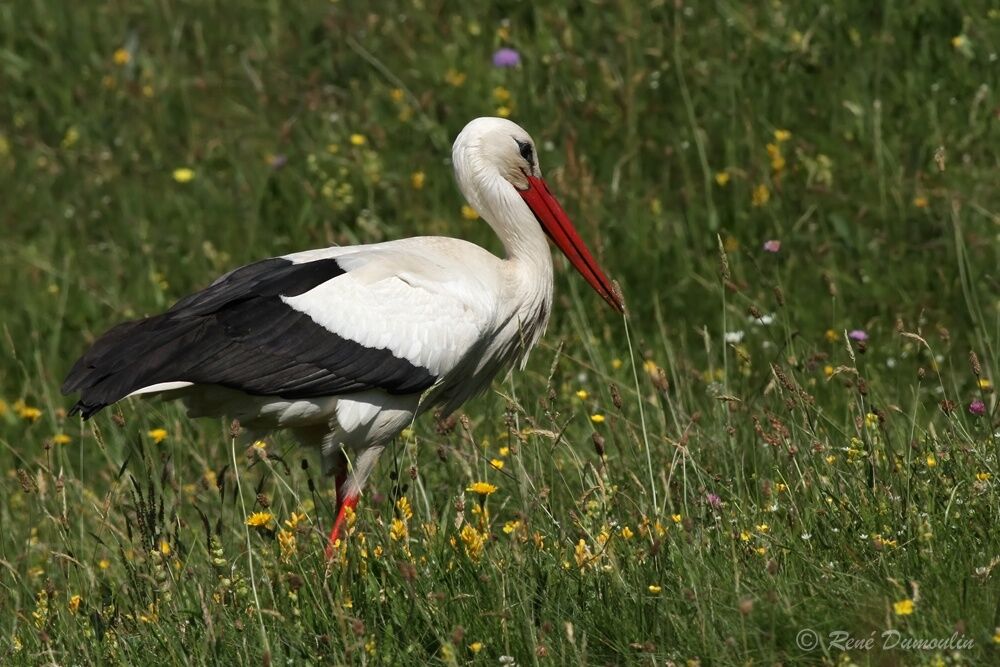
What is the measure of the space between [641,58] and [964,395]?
8.00 ft

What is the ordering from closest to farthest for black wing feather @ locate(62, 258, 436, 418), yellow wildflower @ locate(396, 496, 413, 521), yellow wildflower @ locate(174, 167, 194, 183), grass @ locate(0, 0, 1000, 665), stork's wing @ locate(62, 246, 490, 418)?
grass @ locate(0, 0, 1000, 665) < yellow wildflower @ locate(396, 496, 413, 521) < black wing feather @ locate(62, 258, 436, 418) < stork's wing @ locate(62, 246, 490, 418) < yellow wildflower @ locate(174, 167, 194, 183)

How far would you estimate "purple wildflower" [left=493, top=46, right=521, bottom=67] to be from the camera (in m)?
7.16

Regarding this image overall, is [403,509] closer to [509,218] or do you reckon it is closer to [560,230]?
[509,218]

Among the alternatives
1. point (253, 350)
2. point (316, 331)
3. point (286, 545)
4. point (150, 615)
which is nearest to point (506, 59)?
point (316, 331)

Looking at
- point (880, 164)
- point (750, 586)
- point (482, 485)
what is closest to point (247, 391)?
point (482, 485)

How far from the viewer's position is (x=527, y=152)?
16.4 feet

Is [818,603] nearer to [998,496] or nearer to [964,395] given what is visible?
[998,496]

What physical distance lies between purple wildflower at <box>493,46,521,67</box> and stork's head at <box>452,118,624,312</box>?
224cm

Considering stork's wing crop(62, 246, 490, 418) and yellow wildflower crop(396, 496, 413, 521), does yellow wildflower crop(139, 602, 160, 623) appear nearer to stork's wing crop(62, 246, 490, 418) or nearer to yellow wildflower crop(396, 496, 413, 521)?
yellow wildflower crop(396, 496, 413, 521)

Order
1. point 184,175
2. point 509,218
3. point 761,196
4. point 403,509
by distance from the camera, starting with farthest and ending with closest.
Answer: point 184,175, point 761,196, point 509,218, point 403,509

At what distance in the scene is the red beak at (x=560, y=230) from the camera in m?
5.04

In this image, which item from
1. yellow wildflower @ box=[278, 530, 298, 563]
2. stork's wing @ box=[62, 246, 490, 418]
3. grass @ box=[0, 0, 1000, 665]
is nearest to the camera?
grass @ box=[0, 0, 1000, 665]

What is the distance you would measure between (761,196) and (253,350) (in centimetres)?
279

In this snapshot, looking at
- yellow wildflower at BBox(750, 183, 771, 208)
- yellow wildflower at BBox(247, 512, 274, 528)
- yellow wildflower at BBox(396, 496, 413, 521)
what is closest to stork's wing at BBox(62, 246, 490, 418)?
yellow wildflower at BBox(396, 496, 413, 521)
